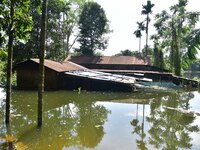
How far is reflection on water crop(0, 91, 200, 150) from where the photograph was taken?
8684 millimetres

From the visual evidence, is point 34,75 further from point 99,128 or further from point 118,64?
point 118,64

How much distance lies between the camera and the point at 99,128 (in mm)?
10875

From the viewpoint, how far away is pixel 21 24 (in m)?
7.12

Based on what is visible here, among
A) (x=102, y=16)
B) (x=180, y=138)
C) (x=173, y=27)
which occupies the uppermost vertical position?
(x=102, y=16)

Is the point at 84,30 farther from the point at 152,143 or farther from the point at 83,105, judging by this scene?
the point at 152,143

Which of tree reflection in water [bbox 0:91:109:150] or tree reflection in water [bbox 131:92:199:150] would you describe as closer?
tree reflection in water [bbox 0:91:109:150]

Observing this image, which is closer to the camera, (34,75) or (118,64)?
(34,75)

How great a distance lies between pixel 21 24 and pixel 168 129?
7.84 meters

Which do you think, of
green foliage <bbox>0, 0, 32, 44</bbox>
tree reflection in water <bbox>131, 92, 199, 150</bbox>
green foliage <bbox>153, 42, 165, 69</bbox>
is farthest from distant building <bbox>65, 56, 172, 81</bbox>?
green foliage <bbox>0, 0, 32, 44</bbox>

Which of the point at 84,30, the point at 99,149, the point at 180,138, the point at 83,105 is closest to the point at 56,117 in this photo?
the point at 83,105

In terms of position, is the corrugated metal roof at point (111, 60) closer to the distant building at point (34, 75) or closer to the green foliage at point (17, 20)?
the distant building at point (34, 75)

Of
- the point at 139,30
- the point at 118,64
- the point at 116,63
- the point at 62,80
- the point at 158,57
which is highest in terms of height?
the point at 139,30

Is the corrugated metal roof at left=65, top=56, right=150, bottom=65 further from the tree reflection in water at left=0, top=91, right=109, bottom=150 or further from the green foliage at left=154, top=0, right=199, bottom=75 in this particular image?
the tree reflection in water at left=0, top=91, right=109, bottom=150

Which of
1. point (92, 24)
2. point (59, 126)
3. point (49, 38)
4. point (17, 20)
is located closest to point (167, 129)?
point (59, 126)
